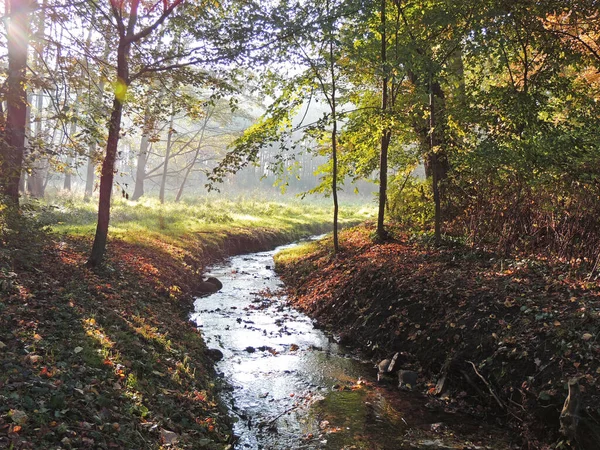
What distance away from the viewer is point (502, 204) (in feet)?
34.2

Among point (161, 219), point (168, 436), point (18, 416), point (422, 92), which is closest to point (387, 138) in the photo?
point (422, 92)

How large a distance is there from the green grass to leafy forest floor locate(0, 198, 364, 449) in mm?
2606

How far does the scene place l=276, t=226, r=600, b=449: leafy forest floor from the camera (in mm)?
5754

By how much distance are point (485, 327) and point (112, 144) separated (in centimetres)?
962

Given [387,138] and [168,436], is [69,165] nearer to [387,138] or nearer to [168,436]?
[168,436]

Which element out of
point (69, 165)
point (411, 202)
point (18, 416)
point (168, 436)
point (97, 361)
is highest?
point (69, 165)

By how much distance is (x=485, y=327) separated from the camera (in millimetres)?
7312

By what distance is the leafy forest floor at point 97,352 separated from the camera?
432 centimetres

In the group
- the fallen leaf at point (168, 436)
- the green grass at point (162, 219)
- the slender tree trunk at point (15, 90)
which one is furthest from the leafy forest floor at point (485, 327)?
the green grass at point (162, 219)

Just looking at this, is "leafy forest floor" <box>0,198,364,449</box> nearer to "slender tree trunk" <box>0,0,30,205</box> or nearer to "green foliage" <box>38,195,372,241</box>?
"slender tree trunk" <box>0,0,30,205</box>

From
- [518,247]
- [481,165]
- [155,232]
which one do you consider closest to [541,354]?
[518,247]

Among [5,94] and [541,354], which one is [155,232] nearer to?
[5,94]

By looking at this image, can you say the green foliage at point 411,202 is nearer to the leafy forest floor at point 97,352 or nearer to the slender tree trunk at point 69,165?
the leafy forest floor at point 97,352

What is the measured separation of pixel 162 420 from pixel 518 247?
8.92 metres
